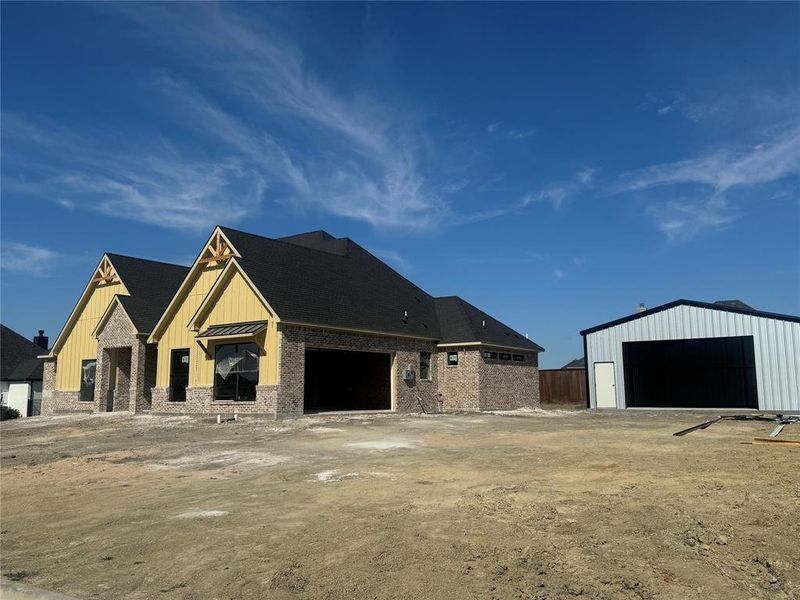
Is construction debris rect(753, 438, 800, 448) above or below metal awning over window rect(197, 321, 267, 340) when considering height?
below

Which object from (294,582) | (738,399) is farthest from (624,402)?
(294,582)

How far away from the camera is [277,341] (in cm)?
2355

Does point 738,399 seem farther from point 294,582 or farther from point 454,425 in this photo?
point 294,582

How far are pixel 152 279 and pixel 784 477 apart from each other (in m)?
32.6

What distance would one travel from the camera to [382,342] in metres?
28.7

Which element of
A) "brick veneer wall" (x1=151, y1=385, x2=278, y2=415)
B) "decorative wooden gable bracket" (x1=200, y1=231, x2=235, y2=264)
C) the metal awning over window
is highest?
"decorative wooden gable bracket" (x1=200, y1=231, x2=235, y2=264)

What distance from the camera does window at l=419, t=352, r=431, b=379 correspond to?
31.4m

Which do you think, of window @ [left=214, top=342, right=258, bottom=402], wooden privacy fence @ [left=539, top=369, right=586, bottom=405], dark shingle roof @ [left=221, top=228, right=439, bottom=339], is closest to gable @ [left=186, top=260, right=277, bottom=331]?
dark shingle roof @ [left=221, top=228, right=439, bottom=339]

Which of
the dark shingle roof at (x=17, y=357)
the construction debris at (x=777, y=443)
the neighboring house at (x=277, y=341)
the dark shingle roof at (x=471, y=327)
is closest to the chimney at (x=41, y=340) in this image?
the dark shingle roof at (x=17, y=357)

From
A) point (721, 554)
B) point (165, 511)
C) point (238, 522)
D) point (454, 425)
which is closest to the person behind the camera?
point (721, 554)

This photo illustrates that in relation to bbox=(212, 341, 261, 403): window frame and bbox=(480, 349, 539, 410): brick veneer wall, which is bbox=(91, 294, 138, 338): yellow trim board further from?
bbox=(480, 349, 539, 410): brick veneer wall

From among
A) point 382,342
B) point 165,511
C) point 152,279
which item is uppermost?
point 152,279

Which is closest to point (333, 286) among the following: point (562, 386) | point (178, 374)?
point (178, 374)

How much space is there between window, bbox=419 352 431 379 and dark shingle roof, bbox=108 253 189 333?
13497 mm
